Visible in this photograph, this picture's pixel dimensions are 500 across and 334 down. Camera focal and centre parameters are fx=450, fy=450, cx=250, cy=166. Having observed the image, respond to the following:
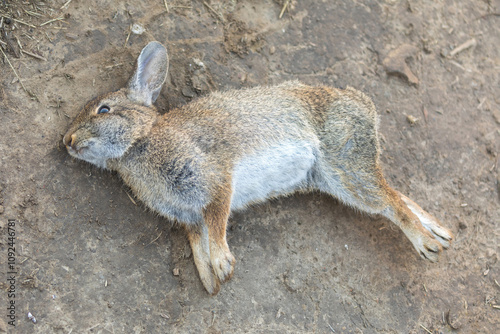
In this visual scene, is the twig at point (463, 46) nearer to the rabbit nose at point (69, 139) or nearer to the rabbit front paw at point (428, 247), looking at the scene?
the rabbit front paw at point (428, 247)

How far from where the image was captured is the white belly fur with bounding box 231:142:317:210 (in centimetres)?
421

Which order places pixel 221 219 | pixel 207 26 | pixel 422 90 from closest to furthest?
pixel 221 219 → pixel 207 26 → pixel 422 90

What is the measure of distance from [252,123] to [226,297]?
166cm

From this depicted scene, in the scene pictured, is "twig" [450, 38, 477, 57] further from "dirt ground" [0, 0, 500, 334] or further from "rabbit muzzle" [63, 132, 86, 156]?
"rabbit muzzle" [63, 132, 86, 156]

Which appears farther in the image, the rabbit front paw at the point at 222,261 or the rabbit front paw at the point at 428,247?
the rabbit front paw at the point at 428,247

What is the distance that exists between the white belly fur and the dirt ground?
30 centimetres

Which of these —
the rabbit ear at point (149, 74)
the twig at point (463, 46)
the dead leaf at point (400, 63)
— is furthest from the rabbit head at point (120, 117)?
the twig at point (463, 46)

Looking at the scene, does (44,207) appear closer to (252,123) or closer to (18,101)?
(18,101)

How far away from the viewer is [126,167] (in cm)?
407

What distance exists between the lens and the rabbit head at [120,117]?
155 inches

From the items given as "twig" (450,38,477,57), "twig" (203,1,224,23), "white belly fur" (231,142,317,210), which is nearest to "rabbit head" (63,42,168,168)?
"white belly fur" (231,142,317,210)

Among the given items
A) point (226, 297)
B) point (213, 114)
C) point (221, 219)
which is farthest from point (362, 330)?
point (213, 114)

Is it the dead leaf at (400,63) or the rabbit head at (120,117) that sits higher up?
the rabbit head at (120,117)

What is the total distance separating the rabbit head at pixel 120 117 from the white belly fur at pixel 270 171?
0.99 m
